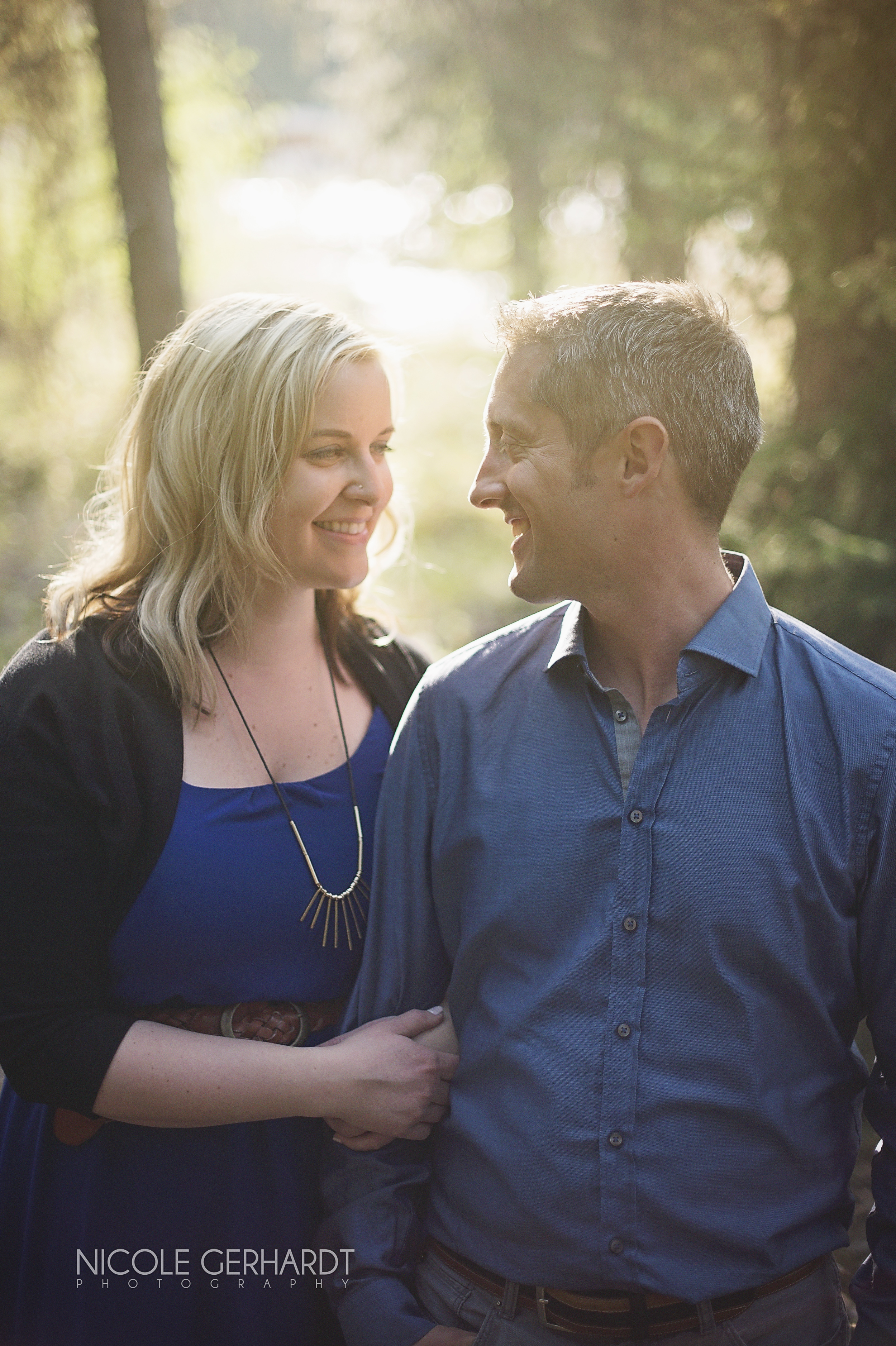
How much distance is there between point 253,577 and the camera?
87.0 inches

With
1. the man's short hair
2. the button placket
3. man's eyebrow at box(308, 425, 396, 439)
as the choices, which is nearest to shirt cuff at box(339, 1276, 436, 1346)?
the button placket

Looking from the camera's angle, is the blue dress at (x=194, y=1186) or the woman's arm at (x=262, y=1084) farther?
the blue dress at (x=194, y=1186)

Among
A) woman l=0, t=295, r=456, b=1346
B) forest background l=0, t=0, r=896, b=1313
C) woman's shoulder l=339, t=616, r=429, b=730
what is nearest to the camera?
woman l=0, t=295, r=456, b=1346

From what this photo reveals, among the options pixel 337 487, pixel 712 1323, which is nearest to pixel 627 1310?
pixel 712 1323

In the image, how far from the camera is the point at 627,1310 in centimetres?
158

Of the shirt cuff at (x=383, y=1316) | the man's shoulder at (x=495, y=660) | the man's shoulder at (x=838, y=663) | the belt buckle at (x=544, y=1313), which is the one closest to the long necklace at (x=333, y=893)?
the man's shoulder at (x=495, y=660)

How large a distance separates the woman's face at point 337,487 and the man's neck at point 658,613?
653 mm

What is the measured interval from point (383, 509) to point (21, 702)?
3.08 ft

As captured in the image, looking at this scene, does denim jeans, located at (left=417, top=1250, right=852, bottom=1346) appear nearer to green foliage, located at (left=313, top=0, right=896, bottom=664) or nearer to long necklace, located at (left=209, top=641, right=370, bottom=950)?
long necklace, located at (left=209, top=641, right=370, bottom=950)

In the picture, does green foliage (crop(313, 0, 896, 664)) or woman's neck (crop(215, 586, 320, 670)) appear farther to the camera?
green foliage (crop(313, 0, 896, 664))

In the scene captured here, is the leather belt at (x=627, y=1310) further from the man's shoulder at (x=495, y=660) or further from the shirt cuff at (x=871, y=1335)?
the man's shoulder at (x=495, y=660)

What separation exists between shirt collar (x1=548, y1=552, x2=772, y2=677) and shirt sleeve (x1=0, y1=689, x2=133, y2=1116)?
99cm

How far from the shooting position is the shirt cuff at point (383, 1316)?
5.49 ft

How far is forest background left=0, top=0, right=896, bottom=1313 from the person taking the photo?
3.49 meters
